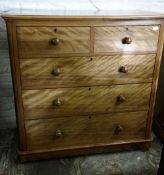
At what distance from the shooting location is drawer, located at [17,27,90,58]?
139 centimetres

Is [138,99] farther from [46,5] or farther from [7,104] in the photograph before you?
[7,104]

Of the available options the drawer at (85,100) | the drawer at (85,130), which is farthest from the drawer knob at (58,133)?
the drawer at (85,100)

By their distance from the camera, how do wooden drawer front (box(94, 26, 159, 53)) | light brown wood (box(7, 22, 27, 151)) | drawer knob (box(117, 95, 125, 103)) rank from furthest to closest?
drawer knob (box(117, 95, 125, 103)), wooden drawer front (box(94, 26, 159, 53)), light brown wood (box(7, 22, 27, 151))

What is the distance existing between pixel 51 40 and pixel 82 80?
Result: 1.03 ft

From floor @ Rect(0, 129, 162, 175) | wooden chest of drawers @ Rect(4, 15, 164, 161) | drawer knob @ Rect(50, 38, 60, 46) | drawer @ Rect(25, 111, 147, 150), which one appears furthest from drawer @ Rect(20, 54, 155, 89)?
floor @ Rect(0, 129, 162, 175)

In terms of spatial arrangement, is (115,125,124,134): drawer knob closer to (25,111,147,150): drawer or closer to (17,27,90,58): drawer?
(25,111,147,150): drawer

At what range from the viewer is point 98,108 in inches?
65.6

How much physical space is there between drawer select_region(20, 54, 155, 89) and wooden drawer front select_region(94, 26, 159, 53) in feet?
0.17

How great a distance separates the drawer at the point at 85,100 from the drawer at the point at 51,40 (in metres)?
0.24

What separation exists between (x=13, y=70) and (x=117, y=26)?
0.65m

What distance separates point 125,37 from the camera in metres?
1.49

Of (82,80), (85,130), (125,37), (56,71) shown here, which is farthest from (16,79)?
(125,37)

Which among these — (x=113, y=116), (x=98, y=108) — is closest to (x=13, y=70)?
(x=98, y=108)

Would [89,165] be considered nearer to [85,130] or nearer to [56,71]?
[85,130]
